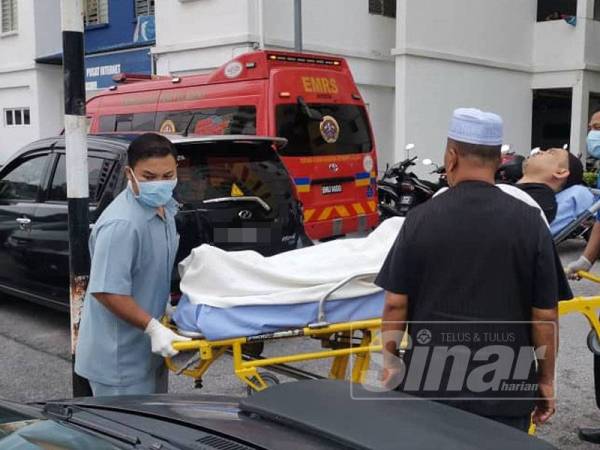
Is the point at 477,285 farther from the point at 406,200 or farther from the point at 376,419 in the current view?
the point at 406,200

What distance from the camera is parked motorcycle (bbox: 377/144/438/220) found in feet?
36.6

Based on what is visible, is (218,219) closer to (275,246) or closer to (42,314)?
(275,246)

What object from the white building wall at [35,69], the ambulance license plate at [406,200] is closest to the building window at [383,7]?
the ambulance license plate at [406,200]

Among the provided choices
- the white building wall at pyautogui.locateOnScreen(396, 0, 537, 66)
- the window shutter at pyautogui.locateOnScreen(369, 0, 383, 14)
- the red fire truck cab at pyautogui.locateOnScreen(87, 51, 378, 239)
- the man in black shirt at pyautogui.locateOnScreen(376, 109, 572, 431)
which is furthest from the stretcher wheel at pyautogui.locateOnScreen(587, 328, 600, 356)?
the window shutter at pyautogui.locateOnScreen(369, 0, 383, 14)

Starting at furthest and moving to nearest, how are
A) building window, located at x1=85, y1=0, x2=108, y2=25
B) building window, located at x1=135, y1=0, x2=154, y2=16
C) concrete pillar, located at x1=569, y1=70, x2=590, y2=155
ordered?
building window, located at x1=85, y1=0, x2=108, y2=25 → building window, located at x1=135, y1=0, x2=154, y2=16 → concrete pillar, located at x1=569, y1=70, x2=590, y2=155

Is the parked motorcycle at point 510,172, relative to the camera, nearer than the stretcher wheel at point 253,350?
No

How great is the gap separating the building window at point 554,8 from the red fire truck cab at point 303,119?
11489mm

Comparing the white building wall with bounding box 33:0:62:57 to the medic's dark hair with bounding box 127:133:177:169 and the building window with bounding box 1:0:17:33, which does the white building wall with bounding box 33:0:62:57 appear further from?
the medic's dark hair with bounding box 127:133:177:169

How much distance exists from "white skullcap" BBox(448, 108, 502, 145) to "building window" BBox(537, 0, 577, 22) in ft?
59.3

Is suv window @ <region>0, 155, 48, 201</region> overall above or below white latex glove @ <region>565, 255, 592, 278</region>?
above

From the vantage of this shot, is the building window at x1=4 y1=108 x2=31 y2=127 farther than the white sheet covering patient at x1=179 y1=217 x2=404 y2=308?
Yes

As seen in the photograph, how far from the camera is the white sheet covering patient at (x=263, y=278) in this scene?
323 cm

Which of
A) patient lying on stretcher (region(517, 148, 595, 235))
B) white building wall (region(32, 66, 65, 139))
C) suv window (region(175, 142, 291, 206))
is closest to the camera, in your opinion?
patient lying on stretcher (region(517, 148, 595, 235))

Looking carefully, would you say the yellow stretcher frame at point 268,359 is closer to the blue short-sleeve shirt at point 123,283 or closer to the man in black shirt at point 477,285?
the blue short-sleeve shirt at point 123,283
